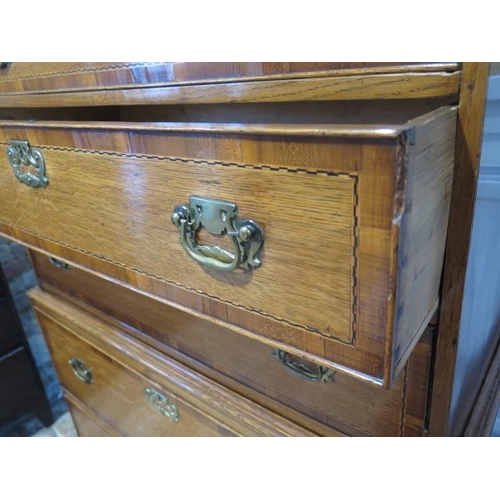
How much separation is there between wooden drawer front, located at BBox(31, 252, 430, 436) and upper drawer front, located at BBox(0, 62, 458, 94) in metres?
0.22

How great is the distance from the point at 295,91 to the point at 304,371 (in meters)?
0.27

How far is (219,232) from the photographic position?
1.06 feet

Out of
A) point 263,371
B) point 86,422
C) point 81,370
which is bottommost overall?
point 86,422

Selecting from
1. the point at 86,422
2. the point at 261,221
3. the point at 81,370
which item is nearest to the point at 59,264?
the point at 81,370

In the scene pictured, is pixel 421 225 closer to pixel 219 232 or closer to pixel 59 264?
pixel 219 232

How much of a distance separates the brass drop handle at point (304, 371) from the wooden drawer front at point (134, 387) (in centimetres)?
9

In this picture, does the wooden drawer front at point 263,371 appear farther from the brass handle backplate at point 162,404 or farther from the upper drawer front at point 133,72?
the upper drawer front at point 133,72

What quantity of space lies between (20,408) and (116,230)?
82cm

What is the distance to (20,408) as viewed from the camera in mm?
1015

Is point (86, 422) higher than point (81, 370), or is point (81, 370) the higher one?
point (81, 370)

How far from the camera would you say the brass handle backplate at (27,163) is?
1.47ft

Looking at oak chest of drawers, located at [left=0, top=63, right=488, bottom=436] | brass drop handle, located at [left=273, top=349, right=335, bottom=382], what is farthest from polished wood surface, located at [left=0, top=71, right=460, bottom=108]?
brass drop handle, located at [left=273, top=349, right=335, bottom=382]

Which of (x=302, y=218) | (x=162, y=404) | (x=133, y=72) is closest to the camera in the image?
(x=302, y=218)
